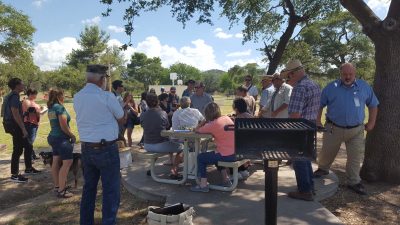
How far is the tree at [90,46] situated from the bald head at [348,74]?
207ft

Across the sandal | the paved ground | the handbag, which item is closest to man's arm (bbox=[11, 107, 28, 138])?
the sandal

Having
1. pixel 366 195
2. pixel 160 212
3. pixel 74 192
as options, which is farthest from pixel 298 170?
pixel 74 192

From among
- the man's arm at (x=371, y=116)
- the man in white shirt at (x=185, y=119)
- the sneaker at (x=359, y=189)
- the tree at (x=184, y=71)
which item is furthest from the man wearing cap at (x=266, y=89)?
the tree at (x=184, y=71)

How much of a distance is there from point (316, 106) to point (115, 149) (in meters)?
2.85

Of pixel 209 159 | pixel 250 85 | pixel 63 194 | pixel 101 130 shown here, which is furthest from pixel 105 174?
pixel 250 85

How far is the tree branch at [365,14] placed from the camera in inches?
243

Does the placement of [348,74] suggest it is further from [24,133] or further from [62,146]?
[24,133]

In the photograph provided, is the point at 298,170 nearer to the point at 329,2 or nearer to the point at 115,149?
the point at 115,149

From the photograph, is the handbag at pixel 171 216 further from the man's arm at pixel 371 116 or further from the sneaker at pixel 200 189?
the man's arm at pixel 371 116

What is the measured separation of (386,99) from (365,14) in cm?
144

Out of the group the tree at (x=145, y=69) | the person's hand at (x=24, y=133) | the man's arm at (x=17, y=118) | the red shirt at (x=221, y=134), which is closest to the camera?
the red shirt at (x=221, y=134)

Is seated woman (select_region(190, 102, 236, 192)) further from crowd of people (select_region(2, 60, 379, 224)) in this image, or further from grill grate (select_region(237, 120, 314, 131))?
grill grate (select_region(237, 120, 314, 131))

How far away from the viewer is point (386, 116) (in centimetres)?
598

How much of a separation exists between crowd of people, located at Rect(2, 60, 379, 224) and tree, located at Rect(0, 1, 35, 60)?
123ft
